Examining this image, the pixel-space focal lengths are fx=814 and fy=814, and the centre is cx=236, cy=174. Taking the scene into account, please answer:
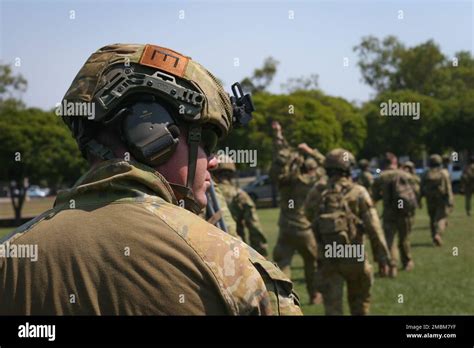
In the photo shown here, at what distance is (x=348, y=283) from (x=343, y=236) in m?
0.61

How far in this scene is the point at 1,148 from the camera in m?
35.6

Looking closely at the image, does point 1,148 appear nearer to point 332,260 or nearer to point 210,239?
point 332,260

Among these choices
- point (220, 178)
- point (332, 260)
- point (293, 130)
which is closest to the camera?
point (332, 260)

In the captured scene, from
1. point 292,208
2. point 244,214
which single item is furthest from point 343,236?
point 244,214

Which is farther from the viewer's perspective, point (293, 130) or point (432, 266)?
point (293, 130)

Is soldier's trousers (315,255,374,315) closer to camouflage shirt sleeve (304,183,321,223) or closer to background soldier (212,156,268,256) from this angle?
camouflage shirt sleeve (304,183,321,223)

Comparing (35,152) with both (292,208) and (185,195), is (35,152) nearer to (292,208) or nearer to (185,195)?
(292,208)

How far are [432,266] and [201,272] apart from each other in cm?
1382

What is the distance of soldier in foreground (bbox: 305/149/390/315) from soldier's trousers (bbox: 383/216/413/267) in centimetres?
503

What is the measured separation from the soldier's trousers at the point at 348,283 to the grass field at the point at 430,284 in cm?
122

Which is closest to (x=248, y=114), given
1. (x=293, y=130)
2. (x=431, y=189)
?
(x=431, y=189)

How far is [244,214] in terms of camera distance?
13453mm

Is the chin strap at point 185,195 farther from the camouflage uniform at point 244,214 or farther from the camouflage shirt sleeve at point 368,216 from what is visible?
the camouflage uniform at point 244,214
